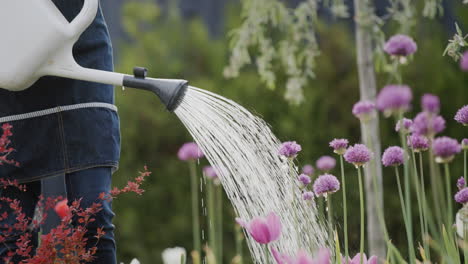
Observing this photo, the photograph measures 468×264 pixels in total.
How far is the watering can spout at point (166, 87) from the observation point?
6.22ft

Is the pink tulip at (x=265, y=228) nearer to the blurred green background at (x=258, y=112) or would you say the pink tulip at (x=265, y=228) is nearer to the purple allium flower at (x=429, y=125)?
the purple allium flower at (x=429, y=125)

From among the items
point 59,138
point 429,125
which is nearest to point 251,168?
point 59,138

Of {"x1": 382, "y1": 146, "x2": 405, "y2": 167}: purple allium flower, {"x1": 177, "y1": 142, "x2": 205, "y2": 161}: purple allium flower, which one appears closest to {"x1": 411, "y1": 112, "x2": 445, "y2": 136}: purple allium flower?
{"x1": 382, "y1": 146, "x2": 405, "y2": 167}: purple allium flower

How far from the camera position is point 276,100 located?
6.82 metres

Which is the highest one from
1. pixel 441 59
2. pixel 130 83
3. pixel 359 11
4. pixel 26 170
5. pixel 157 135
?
pixel 441 59

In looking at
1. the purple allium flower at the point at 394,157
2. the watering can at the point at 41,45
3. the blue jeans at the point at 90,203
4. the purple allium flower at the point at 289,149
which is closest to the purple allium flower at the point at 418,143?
the purple allium flower at the point at 394,157

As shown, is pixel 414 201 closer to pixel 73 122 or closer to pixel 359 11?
pixel 359 11

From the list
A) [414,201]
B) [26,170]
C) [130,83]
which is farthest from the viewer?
[414,201]

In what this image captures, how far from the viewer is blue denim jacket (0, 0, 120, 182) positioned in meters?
2.11

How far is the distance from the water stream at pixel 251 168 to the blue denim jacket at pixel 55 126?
13.7 inches

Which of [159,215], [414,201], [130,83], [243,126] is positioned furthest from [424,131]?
[159,215]

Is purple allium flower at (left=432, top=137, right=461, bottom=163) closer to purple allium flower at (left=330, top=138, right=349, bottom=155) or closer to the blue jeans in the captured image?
purple allium flower at (left=330, top=138, right=349, bottom=155)

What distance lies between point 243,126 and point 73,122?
0.53 m

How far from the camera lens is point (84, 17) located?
2.00 metres
